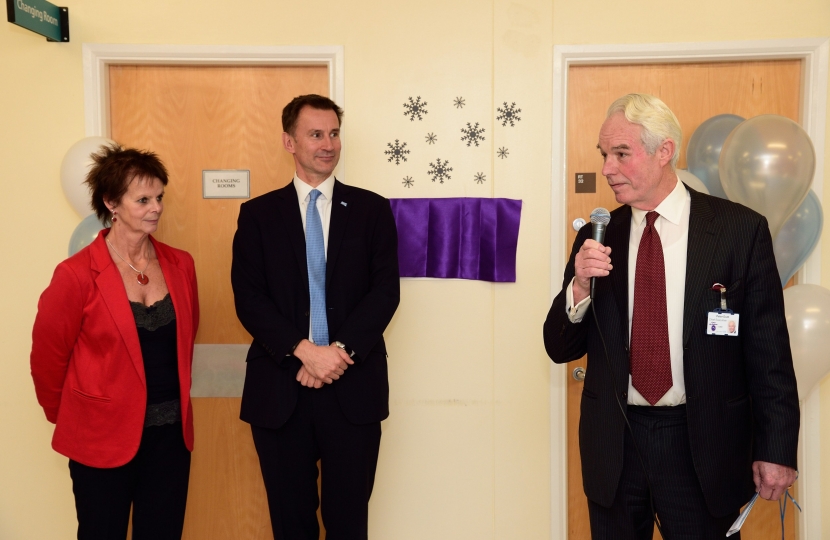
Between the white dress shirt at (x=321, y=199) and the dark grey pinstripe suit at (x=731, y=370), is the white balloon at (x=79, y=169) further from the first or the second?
the dark grey pinstripe suit at (x=731, y=370)

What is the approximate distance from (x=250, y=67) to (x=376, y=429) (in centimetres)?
174

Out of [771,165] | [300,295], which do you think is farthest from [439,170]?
[771,165]

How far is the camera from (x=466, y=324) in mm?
3068

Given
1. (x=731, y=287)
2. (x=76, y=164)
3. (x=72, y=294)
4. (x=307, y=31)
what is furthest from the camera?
(x=307, y=31)

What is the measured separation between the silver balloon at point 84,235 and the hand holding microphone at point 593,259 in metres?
1.93

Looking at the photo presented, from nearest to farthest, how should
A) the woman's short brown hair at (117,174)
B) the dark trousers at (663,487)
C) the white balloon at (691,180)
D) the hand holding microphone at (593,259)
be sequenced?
the hand holding microphone at (593,259) → the dark trousers at (663,487) → the woman's short brown hair at (117,174) → the white balloon at (691,180)

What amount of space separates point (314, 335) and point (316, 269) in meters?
0.25

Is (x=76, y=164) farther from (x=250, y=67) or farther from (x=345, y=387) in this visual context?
(x=345, y=387)

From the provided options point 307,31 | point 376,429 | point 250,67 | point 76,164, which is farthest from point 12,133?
point 376,429

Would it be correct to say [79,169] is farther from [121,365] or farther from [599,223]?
[599,223]

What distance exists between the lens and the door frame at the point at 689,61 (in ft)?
9.62

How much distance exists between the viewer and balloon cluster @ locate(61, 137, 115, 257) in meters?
2.78

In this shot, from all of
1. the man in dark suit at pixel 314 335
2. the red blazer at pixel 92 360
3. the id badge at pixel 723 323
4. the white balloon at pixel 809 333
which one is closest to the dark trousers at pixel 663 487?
the id badge at pixel 723 323

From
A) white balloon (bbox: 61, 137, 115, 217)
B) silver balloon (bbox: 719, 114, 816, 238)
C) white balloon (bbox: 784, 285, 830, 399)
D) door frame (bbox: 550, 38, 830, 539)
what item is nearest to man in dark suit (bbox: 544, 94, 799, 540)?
silver balloon (bbox: 719, 114, 816, 238)
